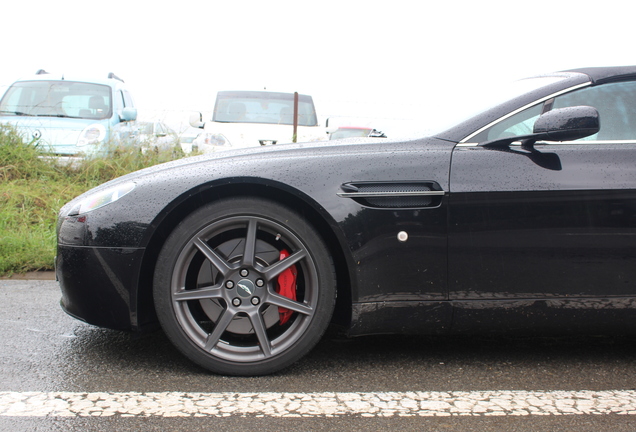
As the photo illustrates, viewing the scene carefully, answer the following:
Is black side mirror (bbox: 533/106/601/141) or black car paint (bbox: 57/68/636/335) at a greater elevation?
black side mirror (bbox: 533/106/601/141)

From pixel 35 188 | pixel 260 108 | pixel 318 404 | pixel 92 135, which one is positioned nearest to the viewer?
pixel 318 404

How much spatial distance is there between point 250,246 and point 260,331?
0.35m

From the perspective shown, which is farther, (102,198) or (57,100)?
(57,100)

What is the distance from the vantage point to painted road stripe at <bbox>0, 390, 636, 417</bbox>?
91.5 inches

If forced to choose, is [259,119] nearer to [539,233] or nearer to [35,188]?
[35,188]

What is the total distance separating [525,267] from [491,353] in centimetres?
59

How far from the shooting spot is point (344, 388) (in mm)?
2580

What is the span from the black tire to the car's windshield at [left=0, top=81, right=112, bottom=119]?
6772 mm

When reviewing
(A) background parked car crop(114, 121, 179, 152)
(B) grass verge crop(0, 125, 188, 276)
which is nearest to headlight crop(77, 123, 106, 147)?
(A) background parked car crop(114, 121, 179, 152)

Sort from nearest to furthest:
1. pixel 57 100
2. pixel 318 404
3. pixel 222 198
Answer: pixel 318 404, pixel 222 198, pixel 57 100

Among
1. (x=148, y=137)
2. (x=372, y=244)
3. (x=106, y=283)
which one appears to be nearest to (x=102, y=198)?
(x=106, y=283)

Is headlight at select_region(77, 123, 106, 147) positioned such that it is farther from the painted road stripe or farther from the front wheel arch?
the painted road stripe

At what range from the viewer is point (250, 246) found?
2.67 m

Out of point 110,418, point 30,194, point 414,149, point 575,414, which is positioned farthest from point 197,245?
point 30,194
